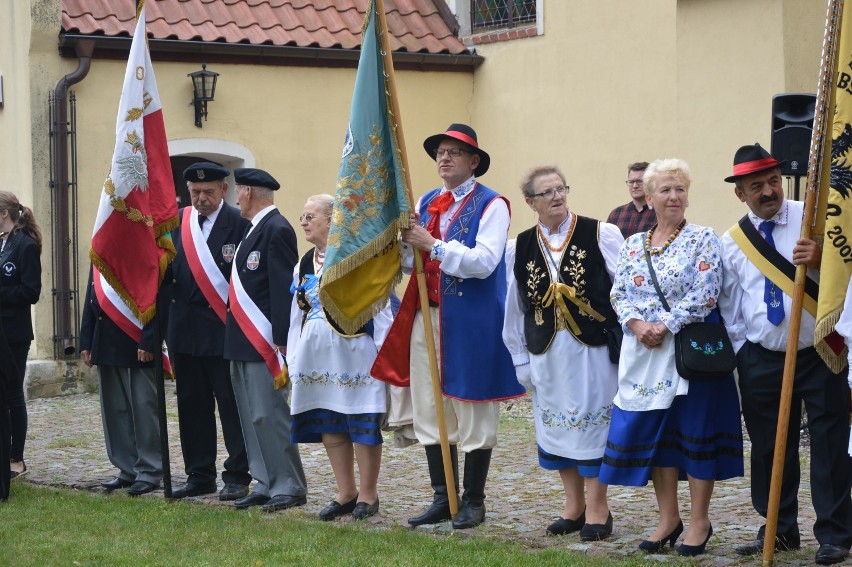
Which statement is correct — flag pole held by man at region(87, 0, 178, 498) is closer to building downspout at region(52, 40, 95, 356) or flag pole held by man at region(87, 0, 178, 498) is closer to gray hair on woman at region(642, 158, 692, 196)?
gray hair on woman at region(642, 158, 692, 196)

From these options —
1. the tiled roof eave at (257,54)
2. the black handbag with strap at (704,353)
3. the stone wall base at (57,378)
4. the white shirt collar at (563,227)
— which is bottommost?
the stone wall base at (57,378)

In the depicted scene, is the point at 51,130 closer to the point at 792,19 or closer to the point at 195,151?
the point at 195,151

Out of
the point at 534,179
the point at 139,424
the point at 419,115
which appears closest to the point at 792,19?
the point at 419,115

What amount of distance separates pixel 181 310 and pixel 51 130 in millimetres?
5925

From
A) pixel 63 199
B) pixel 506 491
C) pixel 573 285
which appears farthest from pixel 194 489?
pixel 63 199

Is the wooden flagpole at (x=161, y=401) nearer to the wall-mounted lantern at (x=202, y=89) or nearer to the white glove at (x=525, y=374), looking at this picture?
the white glove at (x=525, y=374)

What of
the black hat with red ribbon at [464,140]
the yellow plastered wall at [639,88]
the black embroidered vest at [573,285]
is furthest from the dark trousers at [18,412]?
the yellow plastered wall at [639,88]

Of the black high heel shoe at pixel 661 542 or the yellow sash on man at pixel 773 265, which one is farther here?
the black high heel shoe at pixel 661 542

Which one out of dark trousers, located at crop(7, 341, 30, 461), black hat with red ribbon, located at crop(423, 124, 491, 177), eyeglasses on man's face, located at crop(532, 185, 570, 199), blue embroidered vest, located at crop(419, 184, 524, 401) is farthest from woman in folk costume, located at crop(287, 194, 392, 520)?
dark trousers, located at crop(7, 341, 30, 461)

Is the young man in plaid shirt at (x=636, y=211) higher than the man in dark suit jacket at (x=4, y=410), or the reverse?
the young man in plaid shirt at (x=636, y=211)

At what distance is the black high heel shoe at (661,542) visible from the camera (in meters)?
6.26

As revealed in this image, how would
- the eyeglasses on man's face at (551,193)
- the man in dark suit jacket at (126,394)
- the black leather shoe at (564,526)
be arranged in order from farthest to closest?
the man in dark suit jacket at (126,394), the black leather shoe at (564,526), the eyeglasses on man's face at (551,193)

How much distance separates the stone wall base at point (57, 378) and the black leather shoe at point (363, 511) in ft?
22.4

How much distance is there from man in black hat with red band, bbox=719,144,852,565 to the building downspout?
29.0 ft
